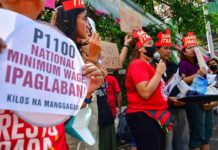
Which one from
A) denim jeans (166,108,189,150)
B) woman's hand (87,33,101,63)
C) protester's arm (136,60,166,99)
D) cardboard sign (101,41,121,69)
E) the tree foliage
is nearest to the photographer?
woman's hand (87,33,101,63)

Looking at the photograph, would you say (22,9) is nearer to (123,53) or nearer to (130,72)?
(130,72)

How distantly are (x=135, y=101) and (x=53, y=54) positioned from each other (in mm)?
1970

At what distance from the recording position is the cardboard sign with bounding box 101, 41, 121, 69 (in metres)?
3.36

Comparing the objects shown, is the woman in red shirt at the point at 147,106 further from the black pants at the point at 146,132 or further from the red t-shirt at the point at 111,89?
the red t-shirt at the point at 111,89

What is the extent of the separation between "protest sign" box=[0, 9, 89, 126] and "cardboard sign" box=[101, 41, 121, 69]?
2199 millimetres

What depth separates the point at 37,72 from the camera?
99 centimetres

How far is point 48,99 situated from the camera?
101 cm

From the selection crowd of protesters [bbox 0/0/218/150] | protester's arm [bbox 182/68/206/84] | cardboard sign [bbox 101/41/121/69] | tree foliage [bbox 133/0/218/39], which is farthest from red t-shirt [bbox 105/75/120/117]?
tree foliage [bbox 133/0/218/39]

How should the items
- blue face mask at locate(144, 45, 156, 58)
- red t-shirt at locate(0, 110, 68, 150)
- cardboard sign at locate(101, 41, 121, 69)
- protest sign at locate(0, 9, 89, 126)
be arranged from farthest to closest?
cardboard sign at locate(101, 41, 121, 69) < blue face mask at locate(144, 45, 156, 58) < red t-shirt at locate(0, 110, 68, 150) < protest sign at locate(0, 9, 89, 126)

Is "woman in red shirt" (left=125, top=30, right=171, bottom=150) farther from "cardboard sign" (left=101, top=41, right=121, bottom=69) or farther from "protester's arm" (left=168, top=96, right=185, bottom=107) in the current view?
"protester's arm" (left=168, top=96, right=185, bottom=107)

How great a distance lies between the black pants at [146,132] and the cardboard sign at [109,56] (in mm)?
693

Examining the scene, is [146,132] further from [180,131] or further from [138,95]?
[180,131]

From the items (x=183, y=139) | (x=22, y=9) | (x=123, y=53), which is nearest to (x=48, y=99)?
(x=22, y=9)

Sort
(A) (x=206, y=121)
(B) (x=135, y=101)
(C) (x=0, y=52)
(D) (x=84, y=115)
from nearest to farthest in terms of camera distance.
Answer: (C) (x=0, y=52), (D) (x=84, y=115), (B) (x=135, y=101), (A) (x=206, y=121)
